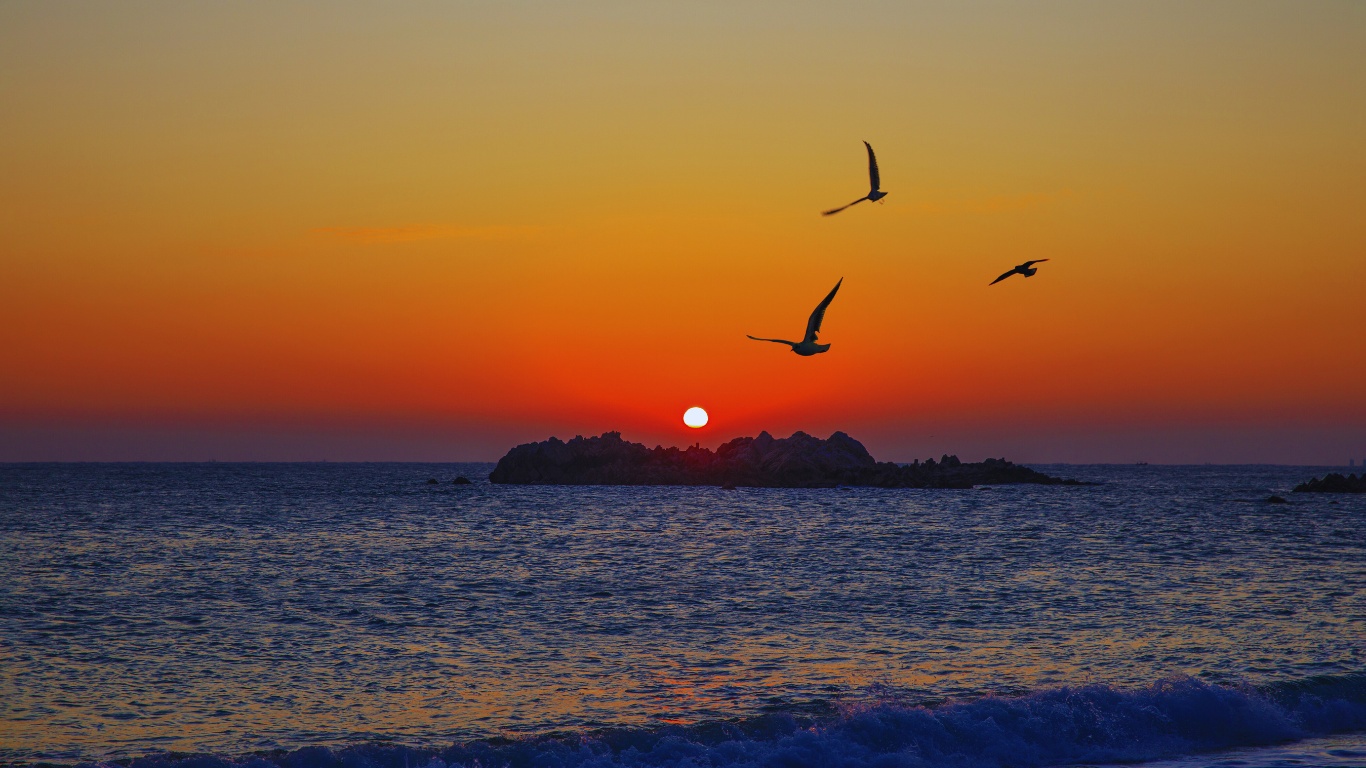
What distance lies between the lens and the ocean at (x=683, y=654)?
14828 mm

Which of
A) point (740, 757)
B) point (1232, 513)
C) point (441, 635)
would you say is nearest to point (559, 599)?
point (441, 635)

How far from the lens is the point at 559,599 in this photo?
89.3ft

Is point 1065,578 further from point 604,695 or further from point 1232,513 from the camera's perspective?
point 1232,513

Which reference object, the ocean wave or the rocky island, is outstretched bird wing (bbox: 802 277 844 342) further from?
the rocky island

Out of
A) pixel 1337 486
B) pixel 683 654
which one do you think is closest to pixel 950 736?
pixel 683 654

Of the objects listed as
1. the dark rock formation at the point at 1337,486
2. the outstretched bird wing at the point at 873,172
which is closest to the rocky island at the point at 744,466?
the dark rock formation at the point at 1337,486

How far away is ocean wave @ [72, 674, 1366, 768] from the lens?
14055 mm

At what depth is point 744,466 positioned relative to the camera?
4222 inches

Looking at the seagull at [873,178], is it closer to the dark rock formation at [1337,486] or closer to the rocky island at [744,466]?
the rocky island at [744,466]

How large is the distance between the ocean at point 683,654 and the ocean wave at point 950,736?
0.13 ft

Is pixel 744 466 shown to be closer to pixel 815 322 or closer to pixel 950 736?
pixel 815 322

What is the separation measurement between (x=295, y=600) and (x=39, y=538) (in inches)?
948

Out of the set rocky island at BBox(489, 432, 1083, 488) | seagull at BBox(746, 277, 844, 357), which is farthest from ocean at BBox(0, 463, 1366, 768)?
rocky island at BBox(489, 432, 1083, 488)

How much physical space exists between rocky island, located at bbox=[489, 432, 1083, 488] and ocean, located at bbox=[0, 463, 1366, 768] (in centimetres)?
5945
